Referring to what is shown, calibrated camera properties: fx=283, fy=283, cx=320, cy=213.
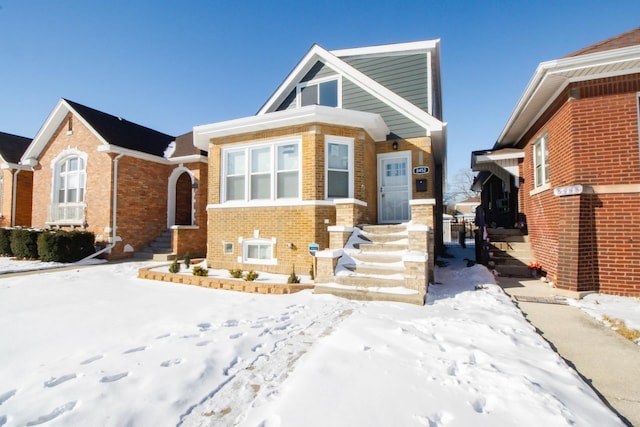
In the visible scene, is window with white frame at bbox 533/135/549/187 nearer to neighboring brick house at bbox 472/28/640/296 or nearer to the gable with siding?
neighboring brick house at bbox 472/28/640/296

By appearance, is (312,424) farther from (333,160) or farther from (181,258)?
(181,258)

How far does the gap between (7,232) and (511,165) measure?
2062 centimetres

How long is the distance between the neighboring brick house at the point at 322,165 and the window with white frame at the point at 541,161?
2732mm

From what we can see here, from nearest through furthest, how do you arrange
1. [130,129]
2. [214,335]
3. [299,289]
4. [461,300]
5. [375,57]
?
[214,335] < [461,300] < [299,289] < [375,57] < [130,129]

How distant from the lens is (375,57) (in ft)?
36.1

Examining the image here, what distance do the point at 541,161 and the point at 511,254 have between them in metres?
2.85

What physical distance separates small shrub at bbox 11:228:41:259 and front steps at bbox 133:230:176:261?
135 inches

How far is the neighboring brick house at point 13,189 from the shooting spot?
613 inches

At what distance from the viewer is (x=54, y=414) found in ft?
7.11

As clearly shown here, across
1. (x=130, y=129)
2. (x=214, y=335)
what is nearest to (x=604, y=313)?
(x=214, y=335)

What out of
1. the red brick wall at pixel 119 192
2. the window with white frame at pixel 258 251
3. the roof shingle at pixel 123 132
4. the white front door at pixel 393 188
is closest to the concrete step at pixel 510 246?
the white front door at pixel 393 188

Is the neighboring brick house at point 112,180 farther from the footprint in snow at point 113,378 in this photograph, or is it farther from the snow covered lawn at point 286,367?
the footprint in snow at point 113,378

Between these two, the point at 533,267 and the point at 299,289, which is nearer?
the point at 299,289

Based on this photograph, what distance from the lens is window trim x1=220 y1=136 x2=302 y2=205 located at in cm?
802
